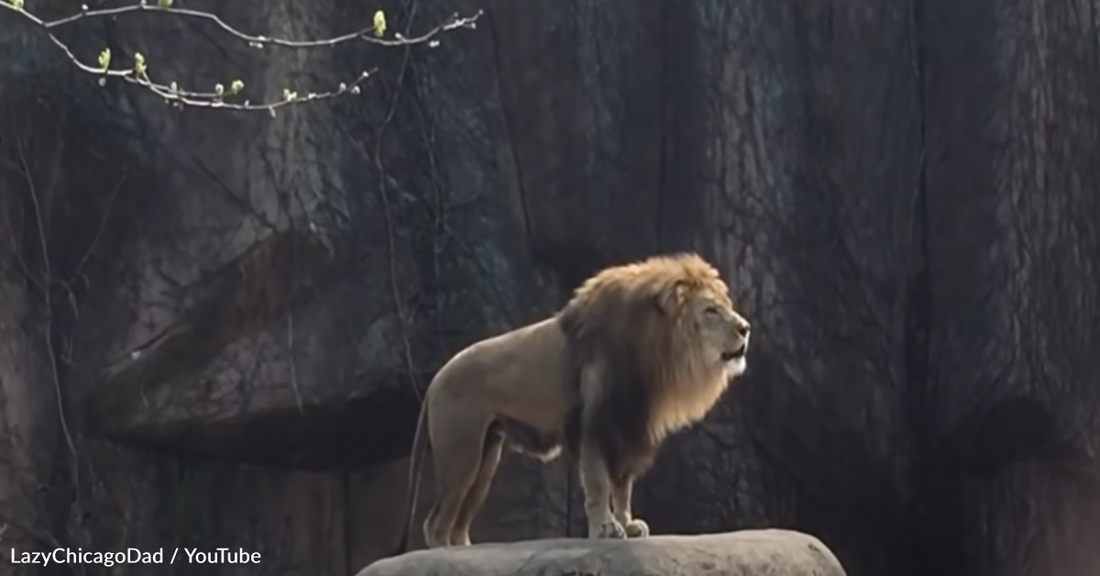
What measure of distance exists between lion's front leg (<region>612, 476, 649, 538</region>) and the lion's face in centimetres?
41

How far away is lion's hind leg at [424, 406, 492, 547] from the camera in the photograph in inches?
207

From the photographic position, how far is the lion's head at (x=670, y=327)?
510 cm

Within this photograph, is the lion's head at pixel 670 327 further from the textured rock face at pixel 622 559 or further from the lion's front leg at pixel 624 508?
the textured rock face at pixel 622 559

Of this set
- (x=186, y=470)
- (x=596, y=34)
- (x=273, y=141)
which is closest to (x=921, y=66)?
(x=596, y=34)

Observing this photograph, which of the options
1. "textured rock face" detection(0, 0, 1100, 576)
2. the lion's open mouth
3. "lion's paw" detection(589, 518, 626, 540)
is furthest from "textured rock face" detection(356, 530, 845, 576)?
"textured rock face" detection(0, 0, 1100, 576)

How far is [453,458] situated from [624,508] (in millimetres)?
486

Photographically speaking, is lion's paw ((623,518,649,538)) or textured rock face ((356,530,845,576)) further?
lion's paw ((623,518,649,538))

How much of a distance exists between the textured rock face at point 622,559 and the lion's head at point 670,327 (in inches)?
18.4

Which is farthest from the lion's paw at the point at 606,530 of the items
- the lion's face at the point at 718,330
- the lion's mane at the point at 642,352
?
the lion's face at the point at 718,330

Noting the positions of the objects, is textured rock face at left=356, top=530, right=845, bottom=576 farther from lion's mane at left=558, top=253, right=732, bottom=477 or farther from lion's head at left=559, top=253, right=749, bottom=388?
lion's head at left=559, top=253, right=749, bottom=388

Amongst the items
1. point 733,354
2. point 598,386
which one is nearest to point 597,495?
point 598,386

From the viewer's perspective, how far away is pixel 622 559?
4746mm

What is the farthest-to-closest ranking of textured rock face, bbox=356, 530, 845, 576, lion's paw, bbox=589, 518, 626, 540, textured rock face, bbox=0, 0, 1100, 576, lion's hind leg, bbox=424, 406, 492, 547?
1. textured rock face, bbox=0, 0, 1100, 576
2. lion's hind leg, bbox=424, 406, 492, 547
3. lion's paw, bbox=589, 518, 626, 540
4. textured rock face, bbox=356, 530, 845, 576

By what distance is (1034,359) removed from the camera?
6938 millimetres
